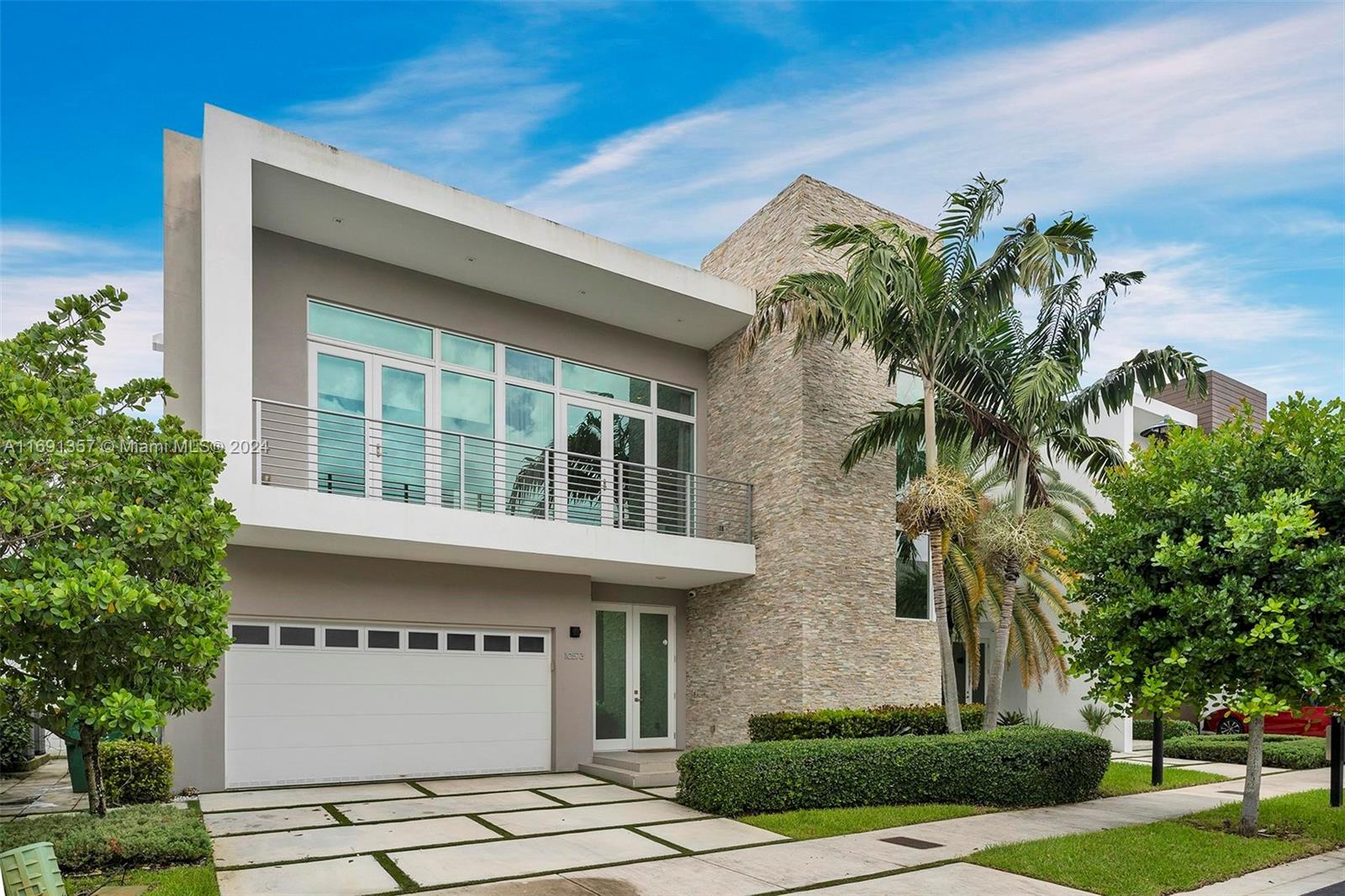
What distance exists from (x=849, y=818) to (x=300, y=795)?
6.66 meters

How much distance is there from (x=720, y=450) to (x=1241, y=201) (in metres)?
8.68

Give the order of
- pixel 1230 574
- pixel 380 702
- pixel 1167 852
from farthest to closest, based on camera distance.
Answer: pixel 380 702 < pixel 1230 574 < pixel 1167 852

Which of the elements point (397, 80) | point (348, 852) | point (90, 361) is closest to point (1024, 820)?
point (348, 852)

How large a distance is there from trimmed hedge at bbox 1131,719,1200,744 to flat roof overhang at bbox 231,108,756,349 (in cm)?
1313

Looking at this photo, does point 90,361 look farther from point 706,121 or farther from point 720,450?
point 720,450

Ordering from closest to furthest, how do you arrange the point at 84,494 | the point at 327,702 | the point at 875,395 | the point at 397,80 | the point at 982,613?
the point at 84,494, the point at 397,80, the point at 327,702, the point at 875,395, the point at 982,613

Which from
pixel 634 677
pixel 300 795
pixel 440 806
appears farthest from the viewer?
pixel 634 677

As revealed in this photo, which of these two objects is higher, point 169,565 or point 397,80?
point 397,80

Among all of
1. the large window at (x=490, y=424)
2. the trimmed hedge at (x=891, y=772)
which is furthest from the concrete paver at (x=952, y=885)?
the large window at (x=490, y=424)

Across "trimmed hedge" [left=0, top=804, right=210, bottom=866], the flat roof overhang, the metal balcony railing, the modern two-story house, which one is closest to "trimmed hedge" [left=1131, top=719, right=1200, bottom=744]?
the modern two-story house

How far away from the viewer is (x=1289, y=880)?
8.02m

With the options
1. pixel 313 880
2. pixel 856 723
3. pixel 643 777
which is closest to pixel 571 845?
pixel 313 880

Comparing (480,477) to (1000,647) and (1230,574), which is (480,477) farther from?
(1230,574)

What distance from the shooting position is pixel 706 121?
13258 mm
